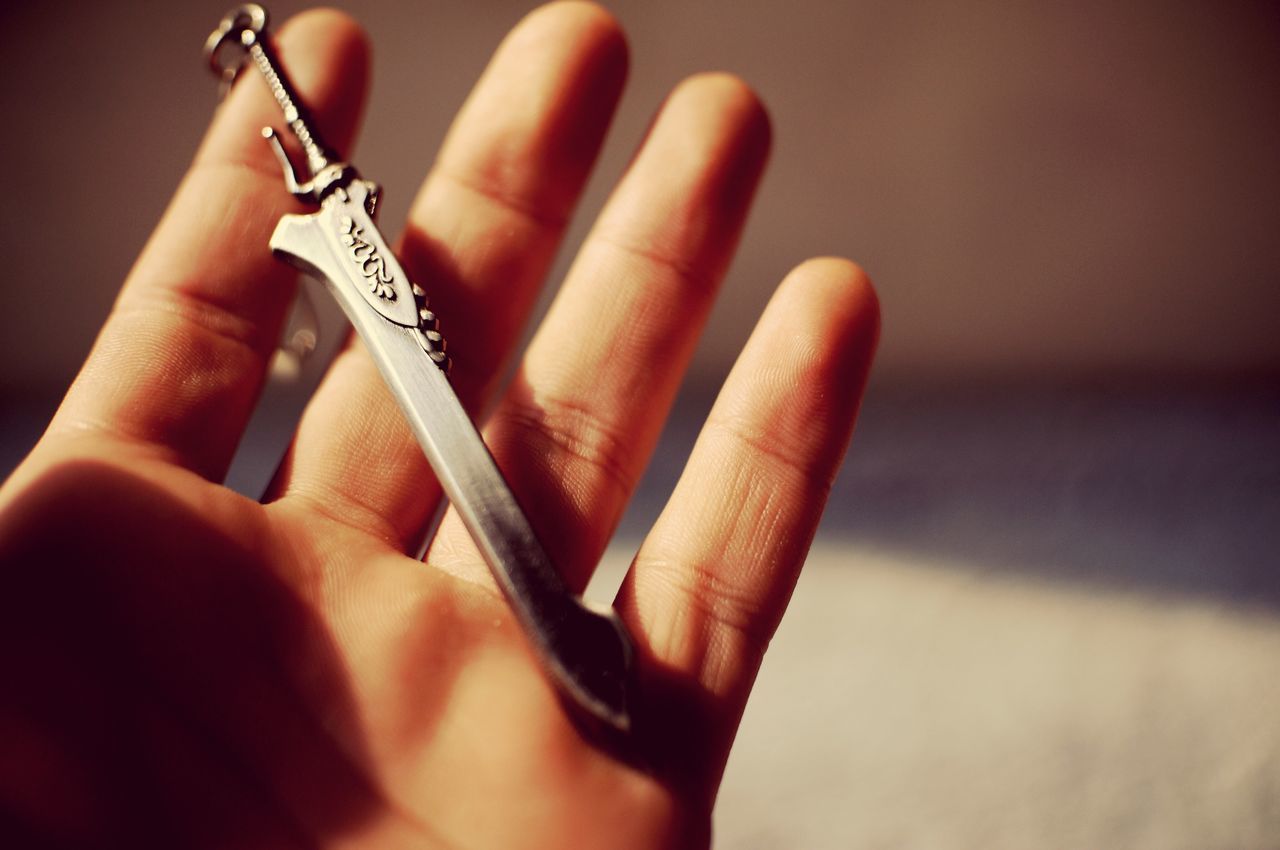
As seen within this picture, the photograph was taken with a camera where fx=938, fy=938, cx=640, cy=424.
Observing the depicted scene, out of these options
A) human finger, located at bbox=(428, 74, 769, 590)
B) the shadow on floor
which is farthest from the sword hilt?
the shadow on floor

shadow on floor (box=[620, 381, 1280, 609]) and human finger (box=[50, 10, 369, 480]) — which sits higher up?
shadow on floor (box=[620, 381, 1280, 609])

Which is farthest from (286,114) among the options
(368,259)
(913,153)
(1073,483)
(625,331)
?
(1073,483)

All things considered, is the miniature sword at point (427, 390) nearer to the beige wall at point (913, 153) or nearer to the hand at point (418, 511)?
the hand at point (418, 511)

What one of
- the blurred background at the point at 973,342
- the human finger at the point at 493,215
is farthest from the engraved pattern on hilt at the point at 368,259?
the blurred background at the point at 973,342

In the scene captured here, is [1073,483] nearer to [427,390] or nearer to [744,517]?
[744,517]

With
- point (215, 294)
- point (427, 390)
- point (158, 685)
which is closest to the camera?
point (158, 685)

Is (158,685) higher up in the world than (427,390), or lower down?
lower down

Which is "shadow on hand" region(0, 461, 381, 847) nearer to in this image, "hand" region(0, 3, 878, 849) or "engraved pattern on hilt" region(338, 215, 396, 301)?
"hand" region(0, 3, 878, 849)
